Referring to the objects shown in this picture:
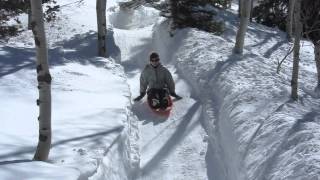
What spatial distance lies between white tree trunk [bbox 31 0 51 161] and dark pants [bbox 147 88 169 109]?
211 inches

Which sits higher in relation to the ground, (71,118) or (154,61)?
(154,61)

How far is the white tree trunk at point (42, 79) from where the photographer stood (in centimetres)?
654

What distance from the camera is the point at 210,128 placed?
1055cm

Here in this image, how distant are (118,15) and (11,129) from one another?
20009mm

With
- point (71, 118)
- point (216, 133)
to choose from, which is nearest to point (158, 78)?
point (216, 133)

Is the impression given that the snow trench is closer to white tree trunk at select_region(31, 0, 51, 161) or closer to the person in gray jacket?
the person in gray jacket

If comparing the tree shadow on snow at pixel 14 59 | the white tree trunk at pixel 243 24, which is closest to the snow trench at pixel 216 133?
the white tree trunk at pixel 243 24

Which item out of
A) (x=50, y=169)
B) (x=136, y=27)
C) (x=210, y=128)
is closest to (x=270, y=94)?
(x=210, y=128)

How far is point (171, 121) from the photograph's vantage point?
38.1 feet

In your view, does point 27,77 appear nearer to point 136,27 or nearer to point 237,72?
point 237,72

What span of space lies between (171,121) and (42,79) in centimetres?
538

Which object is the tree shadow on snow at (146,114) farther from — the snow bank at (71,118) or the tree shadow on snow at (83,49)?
the tree shadow on snow at (83,49)

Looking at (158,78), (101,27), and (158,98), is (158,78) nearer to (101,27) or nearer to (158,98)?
(158,98)

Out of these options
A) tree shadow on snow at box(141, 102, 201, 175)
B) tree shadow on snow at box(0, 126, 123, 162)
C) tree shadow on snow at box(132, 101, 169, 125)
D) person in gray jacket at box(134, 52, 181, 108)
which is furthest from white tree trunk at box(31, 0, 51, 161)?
person in gray jacket at box(134, 52, 181, 108)
